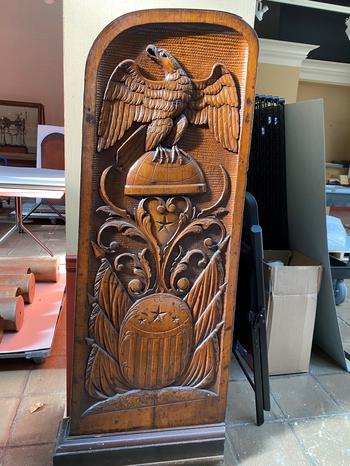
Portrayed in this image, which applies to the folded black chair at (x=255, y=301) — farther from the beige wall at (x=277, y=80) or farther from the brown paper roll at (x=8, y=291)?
the beige wall at (x=277, y=80)

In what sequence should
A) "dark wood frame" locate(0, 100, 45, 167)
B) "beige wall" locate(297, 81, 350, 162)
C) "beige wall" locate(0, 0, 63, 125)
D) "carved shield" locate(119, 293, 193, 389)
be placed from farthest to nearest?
"beige wall" locate(297, 81, 350, 162) → "dark wood frame" locate(0, 100, 45, 167) → "beige wall" locate(0, 0, 63, 125) → "carved shield" locate(119, 293, 193, 389)

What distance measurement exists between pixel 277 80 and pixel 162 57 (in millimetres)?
4259

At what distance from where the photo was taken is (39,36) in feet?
17.1

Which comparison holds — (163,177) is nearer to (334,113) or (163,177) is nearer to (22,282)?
(22,282)

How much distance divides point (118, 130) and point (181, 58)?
260 millimetres

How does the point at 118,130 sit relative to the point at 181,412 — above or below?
above

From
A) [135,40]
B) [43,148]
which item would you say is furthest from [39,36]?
[135,40]

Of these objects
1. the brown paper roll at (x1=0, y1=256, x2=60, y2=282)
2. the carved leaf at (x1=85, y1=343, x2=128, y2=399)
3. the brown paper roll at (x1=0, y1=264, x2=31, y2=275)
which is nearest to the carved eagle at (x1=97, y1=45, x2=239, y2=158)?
the carved leaf at (x1=85, y1=343, x2=128, y2=399)

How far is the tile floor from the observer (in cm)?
133

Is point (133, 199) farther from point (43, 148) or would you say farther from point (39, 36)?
point (39, 36)

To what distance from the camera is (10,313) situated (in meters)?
1.85

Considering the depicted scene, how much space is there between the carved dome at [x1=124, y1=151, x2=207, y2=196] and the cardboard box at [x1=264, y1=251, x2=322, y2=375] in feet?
2.61

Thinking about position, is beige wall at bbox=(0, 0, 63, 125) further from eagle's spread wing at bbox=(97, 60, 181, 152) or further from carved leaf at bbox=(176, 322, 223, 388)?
carved leaf at bbox=(176, 322, 223, 388)

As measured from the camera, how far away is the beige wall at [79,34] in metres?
1.07
